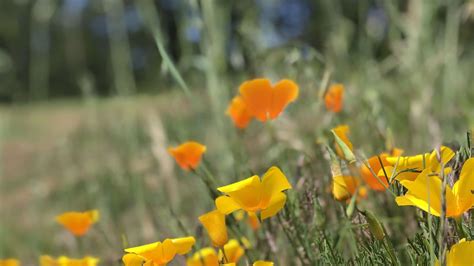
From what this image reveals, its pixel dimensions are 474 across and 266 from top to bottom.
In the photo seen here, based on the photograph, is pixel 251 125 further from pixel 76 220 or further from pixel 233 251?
pixel 233 251

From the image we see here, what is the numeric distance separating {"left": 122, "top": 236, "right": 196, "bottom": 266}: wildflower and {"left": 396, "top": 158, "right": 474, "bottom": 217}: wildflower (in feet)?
0.89

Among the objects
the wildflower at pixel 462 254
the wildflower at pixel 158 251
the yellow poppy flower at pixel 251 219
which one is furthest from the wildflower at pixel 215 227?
the wildflower at pixel 462 254

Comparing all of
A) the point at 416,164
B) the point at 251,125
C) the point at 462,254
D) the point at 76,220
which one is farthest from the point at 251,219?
the point at 251,125

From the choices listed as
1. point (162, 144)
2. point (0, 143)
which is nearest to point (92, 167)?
point (0, 143)

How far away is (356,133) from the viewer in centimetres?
202

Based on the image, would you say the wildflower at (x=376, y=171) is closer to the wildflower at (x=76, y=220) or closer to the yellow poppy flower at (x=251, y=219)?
the yellow poppy flower at (x=251, y=219)

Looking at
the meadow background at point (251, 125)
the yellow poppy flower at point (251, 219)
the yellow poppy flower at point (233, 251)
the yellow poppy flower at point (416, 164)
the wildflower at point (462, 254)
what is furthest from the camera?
the meadow background at point (251, 125)

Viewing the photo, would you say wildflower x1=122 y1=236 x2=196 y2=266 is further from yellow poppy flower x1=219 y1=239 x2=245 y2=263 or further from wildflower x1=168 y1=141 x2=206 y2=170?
wildflower x1=168 y1=141 x2=206 y2=170

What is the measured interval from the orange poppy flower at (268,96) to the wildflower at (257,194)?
0.26 metres

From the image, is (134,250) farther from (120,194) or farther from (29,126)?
(29,126)

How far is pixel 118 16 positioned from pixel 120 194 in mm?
961

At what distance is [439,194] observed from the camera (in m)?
0.74

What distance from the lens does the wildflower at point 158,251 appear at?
A: 2.68 ft

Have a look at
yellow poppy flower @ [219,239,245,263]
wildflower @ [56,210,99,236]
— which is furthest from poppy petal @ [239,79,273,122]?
wildflower @ [56,210,99,236]
